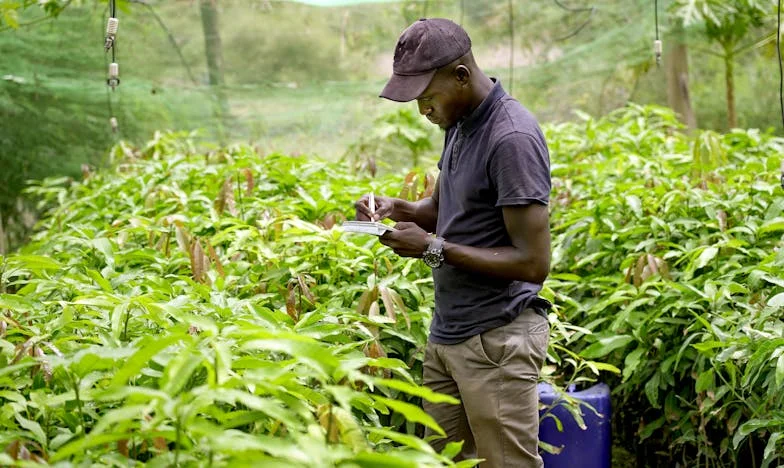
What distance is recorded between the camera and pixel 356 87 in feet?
26.2


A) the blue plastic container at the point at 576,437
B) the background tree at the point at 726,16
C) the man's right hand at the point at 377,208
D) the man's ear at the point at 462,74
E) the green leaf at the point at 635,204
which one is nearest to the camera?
the man's ear at the point at 462,74

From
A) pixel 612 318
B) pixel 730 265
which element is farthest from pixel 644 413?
pixel 730 265

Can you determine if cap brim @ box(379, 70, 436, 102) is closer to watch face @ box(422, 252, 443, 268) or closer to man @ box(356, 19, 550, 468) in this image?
man @ box(356, 19, 550, 468)

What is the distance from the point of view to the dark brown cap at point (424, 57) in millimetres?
2658

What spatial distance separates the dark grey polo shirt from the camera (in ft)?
8.55

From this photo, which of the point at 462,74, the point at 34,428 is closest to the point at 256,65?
the point at 462,74

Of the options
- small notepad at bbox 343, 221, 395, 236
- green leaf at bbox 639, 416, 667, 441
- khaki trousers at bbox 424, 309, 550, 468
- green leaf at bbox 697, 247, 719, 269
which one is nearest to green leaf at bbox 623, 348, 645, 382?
green leaf at bbox 639, 416, 667, 441

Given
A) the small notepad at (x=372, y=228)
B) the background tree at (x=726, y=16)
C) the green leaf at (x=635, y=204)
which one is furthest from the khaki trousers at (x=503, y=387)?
the background tree at (x=726, y=16)

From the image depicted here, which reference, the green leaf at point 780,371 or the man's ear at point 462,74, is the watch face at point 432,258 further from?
the green leaf at point 780,371

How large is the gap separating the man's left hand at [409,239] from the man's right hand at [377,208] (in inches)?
10.2

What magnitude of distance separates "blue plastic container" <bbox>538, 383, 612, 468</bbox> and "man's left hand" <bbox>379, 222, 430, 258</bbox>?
0.91 meters

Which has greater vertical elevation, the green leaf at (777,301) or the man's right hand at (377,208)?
the man's right hand at (377,208)

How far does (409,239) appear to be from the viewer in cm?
273

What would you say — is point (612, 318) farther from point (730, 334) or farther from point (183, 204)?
point (183, 204)
